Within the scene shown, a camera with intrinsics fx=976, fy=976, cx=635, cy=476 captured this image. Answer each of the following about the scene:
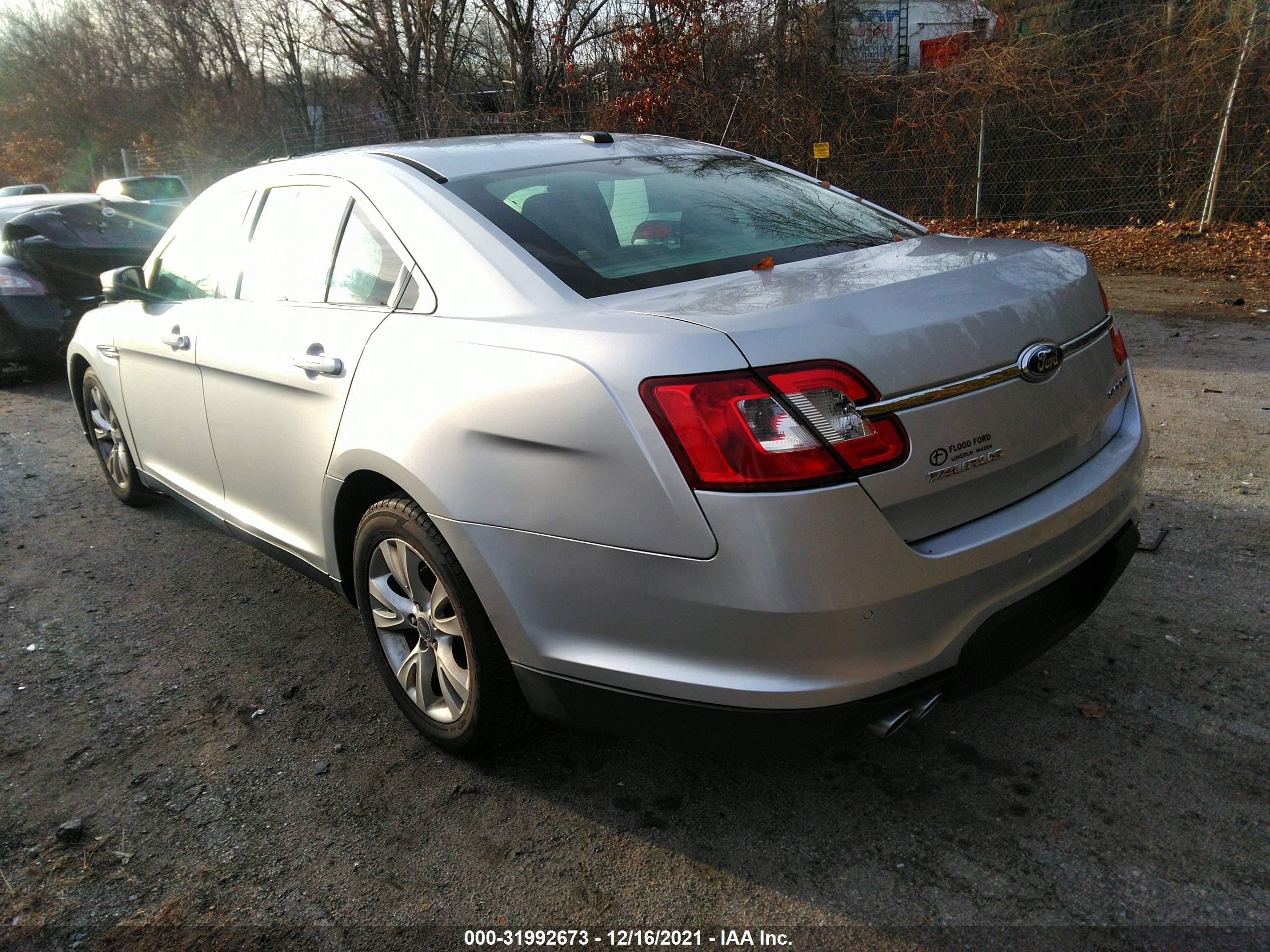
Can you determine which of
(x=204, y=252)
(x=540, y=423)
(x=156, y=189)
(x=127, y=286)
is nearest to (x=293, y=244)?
(x=204, y=252)


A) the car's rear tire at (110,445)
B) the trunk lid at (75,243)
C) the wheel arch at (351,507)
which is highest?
the trunk lid at (75,243)

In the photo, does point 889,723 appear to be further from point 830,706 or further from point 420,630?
point 420,630

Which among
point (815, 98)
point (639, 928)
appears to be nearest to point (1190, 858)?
point (639, 928)

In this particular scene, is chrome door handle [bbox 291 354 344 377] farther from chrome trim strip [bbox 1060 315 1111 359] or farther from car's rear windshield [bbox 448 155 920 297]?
chrome trim strip [bbox 1060 315 1111 359]

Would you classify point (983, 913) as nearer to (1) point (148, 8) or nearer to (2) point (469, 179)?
(2) point (469, 179)

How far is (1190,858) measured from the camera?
2.17 m

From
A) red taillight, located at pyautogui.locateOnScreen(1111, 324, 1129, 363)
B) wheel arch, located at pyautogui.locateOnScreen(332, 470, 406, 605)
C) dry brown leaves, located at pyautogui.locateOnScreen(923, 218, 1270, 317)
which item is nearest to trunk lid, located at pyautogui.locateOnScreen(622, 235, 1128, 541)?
red taillight, located at pyautogui.locateOnScreen(1111, 324, 1129, 363)

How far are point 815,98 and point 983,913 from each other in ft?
41.0

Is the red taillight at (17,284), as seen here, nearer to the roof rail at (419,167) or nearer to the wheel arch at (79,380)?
the wheel arch at (79,380)

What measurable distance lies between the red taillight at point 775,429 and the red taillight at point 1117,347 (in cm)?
109

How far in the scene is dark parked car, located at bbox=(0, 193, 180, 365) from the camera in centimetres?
810

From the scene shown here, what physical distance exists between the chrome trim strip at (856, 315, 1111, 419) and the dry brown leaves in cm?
772

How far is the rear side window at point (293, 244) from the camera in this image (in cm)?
311

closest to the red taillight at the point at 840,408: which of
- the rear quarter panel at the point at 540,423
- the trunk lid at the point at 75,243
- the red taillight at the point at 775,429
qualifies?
the red taillight at the point at 775,429
